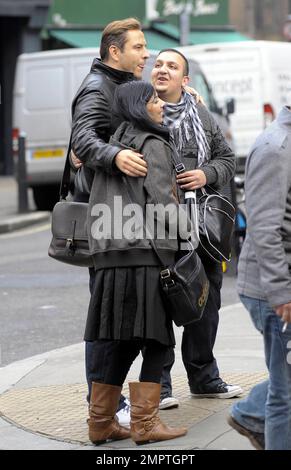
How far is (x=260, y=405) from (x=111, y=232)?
1.03 meters

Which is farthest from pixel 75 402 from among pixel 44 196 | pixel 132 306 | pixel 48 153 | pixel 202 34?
pixel 202 34

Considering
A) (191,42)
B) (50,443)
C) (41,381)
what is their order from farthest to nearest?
1. (191,42)
2. (41,381)
3. (50,443)

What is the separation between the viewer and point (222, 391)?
6539 millimetres

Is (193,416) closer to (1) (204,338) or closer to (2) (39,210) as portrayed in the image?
(1) (204,338)

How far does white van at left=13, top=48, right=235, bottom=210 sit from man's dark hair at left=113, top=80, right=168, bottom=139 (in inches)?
497

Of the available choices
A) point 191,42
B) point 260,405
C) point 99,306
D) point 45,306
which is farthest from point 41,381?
point 191,42

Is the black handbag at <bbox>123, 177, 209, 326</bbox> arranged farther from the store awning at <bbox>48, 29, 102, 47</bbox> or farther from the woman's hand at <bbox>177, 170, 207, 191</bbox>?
the store awning at <bbox>48, 29, 102, 47</bbox>

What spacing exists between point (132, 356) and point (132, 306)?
0.32 metres

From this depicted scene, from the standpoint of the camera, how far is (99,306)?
560 centimetres

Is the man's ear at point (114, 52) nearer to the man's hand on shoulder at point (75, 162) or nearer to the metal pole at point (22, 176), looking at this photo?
the man's hand on shoulder at point (75, 162)

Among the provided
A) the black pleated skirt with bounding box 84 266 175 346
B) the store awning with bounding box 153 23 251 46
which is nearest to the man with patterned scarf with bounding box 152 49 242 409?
the black pleated skirt with bounding box 84 266 175 346

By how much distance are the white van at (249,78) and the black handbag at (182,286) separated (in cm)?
1512

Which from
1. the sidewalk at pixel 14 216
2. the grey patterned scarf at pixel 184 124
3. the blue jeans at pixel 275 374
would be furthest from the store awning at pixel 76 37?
the blue jeans at pixel 275 374
